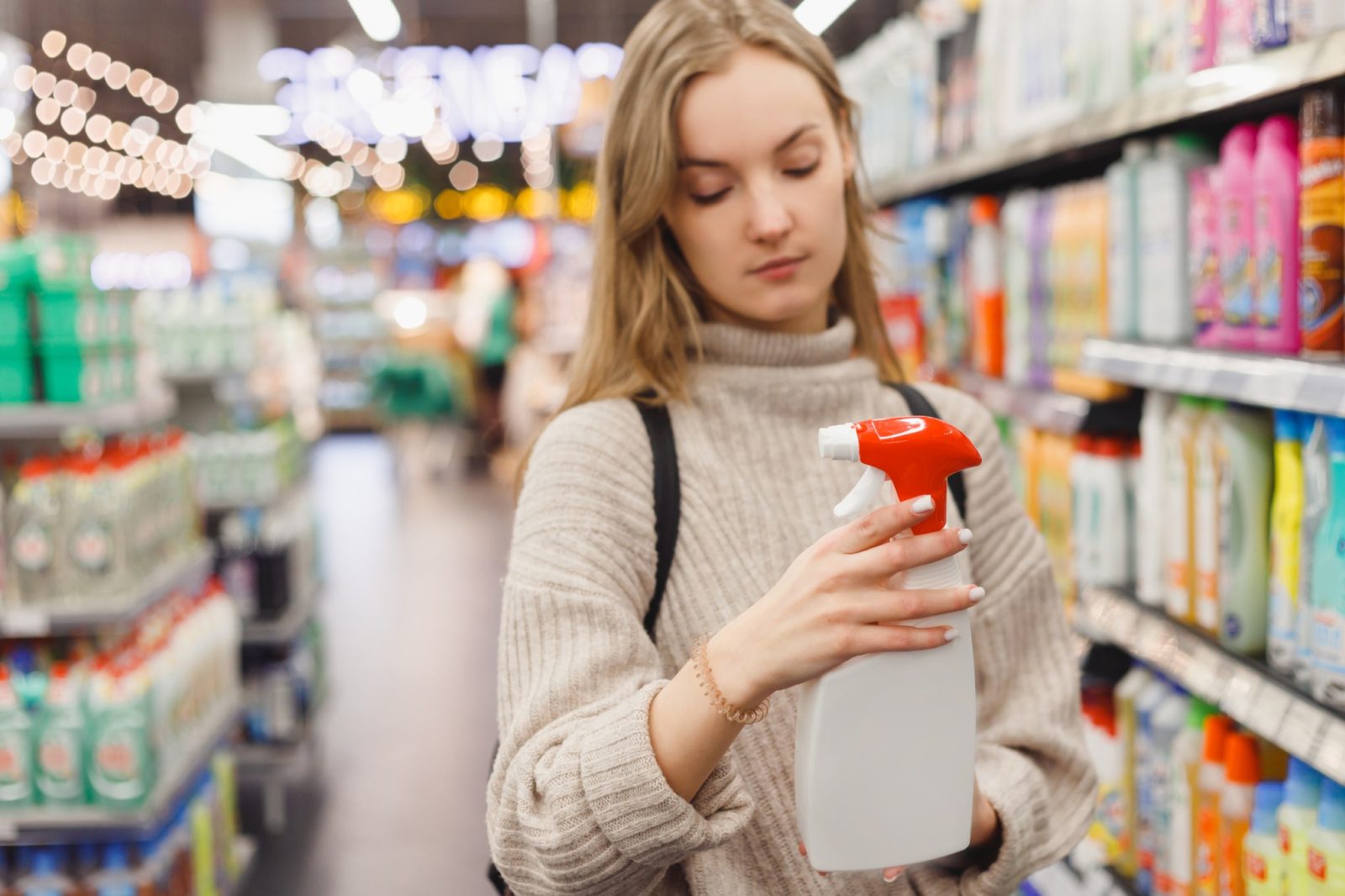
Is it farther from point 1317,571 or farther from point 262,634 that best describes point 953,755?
point 262,634

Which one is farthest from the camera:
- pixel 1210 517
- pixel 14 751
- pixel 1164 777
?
pixel 14 751

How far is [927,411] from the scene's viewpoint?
4.59 feet

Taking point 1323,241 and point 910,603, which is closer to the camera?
point 910,603

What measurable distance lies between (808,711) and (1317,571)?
1.03 meters

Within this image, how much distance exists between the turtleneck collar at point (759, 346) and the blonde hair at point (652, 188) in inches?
1.0

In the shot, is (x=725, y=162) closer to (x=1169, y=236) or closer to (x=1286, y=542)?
(x=1286, y=542)

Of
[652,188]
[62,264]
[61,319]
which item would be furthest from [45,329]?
[652,188]

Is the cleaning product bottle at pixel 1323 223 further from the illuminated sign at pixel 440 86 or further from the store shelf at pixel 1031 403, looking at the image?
the illuminated sign at pixel 440 86

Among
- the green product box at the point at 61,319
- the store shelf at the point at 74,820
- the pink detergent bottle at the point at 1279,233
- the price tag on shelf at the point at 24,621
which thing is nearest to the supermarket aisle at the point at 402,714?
the store shelf at the point at 74,820

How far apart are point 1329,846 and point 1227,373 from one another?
2.16 feet

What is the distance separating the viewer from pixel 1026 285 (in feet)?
9.60

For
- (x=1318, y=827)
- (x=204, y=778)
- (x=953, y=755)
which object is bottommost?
(x=204, y=778)

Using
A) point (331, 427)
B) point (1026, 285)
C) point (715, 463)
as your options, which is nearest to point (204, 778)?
point (1026, 285)

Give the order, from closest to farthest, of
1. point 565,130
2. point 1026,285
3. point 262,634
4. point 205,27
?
point 1026,285
point 262,634
point 565,130
point 205,27
